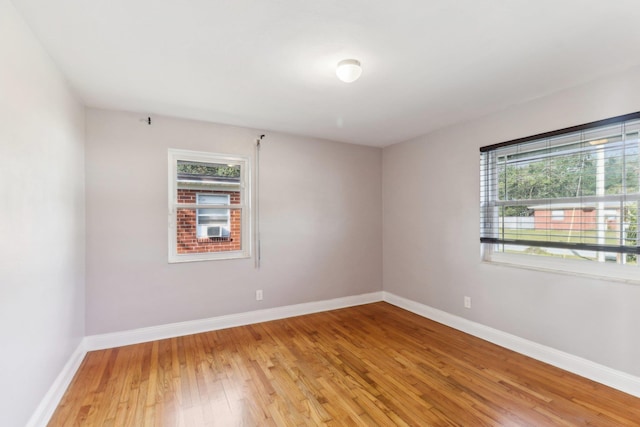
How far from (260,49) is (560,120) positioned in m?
2.59

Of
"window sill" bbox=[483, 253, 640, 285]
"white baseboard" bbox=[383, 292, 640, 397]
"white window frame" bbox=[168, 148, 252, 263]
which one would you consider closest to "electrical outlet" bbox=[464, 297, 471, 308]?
"white baseboard" bbox=[383, 292, 640, 397]

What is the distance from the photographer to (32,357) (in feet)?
5.93

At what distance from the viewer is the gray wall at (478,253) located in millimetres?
2312

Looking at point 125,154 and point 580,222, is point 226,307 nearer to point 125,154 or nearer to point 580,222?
point 125,154

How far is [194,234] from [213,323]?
3.46ft

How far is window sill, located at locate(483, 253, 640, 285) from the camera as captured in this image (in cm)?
229

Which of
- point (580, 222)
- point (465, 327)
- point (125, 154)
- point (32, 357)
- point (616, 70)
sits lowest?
point (465, 327)

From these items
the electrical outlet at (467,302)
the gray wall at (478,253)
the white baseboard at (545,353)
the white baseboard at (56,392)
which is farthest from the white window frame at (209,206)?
the electrical outlet at (467,302)

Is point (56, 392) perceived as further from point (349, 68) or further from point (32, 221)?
point (349, 68)

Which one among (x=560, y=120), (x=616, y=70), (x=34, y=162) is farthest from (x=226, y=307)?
(x=616, y=70)

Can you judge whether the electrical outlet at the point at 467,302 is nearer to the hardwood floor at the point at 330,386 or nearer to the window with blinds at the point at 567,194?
the hardwood floor at the point at 330,386

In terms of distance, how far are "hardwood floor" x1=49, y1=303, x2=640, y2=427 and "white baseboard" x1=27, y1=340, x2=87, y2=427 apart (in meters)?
0.06

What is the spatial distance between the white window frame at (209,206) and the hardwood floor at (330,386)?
2.95ft

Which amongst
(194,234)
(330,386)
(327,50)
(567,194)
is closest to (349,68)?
(327,50)
